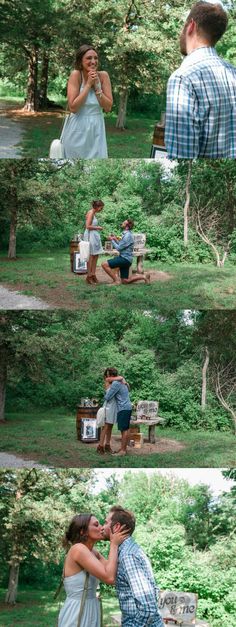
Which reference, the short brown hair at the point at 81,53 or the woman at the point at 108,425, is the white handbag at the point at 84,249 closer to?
the woman at the point at 108,425

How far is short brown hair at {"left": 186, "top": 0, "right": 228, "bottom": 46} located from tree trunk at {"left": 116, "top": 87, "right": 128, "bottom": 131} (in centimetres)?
516

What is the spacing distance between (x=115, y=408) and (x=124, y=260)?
0.61 meters

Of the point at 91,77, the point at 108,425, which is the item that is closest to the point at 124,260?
the point at 108,425

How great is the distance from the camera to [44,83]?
917 centimetres

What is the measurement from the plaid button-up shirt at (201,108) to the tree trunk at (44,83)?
18.3 feet

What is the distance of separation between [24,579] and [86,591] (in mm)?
1997

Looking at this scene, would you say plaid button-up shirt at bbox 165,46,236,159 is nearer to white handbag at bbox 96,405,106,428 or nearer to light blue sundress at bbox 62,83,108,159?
light blue sundress at bbox 62,83,108,159

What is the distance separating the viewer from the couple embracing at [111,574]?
16.2 feet

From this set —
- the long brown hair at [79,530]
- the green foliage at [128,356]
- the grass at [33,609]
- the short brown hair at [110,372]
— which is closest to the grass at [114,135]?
the green foliage at [128,356]

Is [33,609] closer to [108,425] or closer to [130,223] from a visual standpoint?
[108,425]

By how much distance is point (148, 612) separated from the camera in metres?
4.94

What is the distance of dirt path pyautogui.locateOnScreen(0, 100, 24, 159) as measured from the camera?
372 inches

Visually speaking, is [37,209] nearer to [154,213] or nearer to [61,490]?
[154,213]

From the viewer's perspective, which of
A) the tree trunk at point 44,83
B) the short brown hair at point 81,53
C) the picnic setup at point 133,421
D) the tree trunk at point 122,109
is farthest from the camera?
the tree trunk at point 44,83
